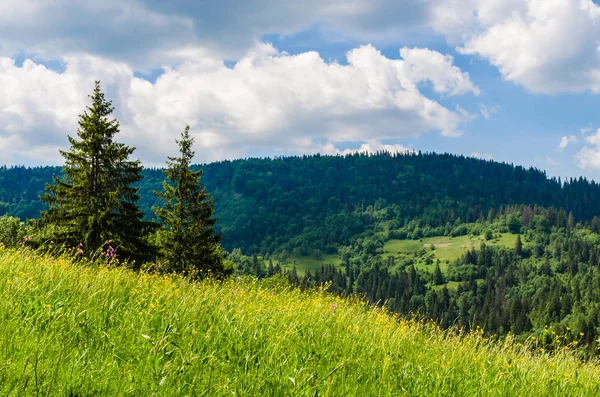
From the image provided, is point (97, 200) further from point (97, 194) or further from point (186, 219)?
point (186, 219)

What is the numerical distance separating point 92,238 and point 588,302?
19541 centimetres

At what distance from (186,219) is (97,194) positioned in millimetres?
8415

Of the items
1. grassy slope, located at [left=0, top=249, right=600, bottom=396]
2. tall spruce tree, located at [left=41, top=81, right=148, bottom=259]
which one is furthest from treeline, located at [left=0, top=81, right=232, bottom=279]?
grassy slope, located at [left=0, top=249, right=600, bottom=396]

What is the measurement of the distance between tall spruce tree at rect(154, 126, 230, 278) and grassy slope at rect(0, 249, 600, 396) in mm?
31330

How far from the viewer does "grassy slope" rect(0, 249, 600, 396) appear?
11.5 ft

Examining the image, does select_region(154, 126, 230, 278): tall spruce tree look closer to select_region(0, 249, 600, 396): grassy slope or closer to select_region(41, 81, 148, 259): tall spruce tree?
select_region(41, 81, 148, 259): tall spruce tree

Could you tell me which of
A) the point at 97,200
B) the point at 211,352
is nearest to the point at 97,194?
the point at 97,200

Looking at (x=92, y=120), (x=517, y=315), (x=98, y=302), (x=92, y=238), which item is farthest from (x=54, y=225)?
(x=517, y=315)

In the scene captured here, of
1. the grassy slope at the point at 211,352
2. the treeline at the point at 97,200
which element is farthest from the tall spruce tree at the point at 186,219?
the grassy slope at the point at 211,352

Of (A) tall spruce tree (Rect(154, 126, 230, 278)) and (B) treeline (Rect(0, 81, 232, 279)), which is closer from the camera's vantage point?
(B) treeline (Rect(0, 81, 232, 279))

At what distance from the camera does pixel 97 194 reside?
31.8 meters

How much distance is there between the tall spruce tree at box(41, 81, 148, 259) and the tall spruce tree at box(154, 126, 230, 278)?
4426mm

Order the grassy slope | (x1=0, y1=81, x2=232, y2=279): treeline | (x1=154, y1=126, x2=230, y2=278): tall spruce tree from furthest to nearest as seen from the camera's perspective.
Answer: (x1=154, y1=126, x2=230, y2=278): tall spruce tree → (x1=0, y1=81, x2=232, y2=279): treeline → the grassy slope

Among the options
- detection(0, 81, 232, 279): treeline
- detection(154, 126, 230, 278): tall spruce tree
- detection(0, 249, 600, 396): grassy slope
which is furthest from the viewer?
detection(154, 126, 230, 278): tall spruce tree
